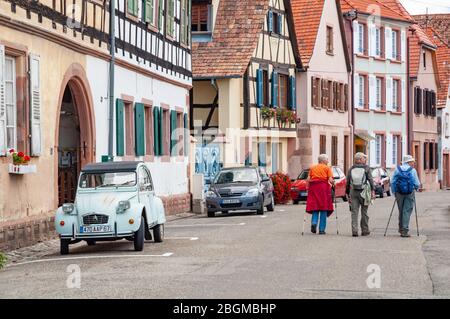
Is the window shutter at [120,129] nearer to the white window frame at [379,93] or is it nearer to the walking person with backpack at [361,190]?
the walking person with backpack at [361,190]

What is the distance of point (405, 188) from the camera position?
23391 mm

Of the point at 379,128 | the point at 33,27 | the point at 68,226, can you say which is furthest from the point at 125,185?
the point at 379,128

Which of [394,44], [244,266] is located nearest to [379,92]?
[394,44]

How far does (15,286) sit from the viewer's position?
46.4 feet

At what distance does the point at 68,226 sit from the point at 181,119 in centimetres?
1856

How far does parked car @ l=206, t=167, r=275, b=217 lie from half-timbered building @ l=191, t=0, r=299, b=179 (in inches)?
315

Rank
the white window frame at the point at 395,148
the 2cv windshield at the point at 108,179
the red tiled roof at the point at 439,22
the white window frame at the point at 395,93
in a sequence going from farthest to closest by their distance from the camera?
the red tiled roof at the point at 439,22 → the white window frame at the point at 395,148 → the white window frame at the point at 395,93 → the 2cv windshield at the point at 108,179

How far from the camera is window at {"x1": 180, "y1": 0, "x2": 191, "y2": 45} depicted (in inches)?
1477

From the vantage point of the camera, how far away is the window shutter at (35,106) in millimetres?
22406

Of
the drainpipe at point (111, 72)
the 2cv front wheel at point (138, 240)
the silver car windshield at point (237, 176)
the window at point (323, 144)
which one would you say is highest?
the drainpipe at point (111, 72)

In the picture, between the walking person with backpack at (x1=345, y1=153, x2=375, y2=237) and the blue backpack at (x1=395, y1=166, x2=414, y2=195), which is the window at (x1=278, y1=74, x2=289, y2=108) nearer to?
the walking person with backpack at (x1=345, y1=153, x2=375, y2=237)

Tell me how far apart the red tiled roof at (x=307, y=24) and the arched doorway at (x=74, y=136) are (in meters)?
25.8

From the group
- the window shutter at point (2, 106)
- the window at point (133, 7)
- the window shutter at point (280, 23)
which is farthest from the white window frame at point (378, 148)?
the window shutter at point (2, 106)
